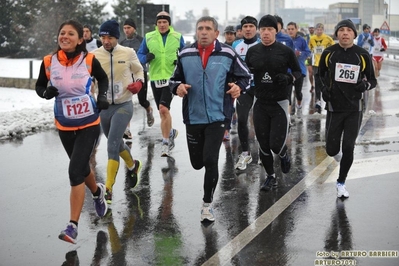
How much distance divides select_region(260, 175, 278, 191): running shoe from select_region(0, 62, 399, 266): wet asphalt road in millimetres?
105

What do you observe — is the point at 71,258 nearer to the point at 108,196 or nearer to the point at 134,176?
the point at 108,196

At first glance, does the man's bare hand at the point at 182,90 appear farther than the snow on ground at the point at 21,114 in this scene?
No

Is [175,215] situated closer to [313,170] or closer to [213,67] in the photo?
[213,67]

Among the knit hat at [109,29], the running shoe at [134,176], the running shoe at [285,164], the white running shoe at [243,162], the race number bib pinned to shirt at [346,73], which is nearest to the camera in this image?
the race number bib pinned to shirt at [346,73]

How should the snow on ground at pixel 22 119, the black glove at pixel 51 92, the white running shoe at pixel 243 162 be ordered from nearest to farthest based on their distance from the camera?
the black glove at pixel 51 92
the white running shoe at pixel 243 162
the snow on ground at pixel 22 119

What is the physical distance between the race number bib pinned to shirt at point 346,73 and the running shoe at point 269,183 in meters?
1.43

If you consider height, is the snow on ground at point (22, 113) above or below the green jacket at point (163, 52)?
below

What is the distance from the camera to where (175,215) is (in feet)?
21.1

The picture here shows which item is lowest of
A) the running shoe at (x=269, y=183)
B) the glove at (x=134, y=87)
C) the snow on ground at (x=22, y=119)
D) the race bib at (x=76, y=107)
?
the running shoe at (x=269, y=183)

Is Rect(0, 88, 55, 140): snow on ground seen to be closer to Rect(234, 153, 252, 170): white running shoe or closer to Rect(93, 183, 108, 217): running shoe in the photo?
Rect(234, 153, 252, 170): white running shoe

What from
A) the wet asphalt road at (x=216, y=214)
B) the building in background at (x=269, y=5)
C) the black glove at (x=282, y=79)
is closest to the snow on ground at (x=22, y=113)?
the wet asphalt road at (x=216, y=214)

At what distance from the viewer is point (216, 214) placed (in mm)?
6426

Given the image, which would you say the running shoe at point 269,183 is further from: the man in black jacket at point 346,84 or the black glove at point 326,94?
the black glove at point 326,94

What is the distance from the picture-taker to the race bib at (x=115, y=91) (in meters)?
7.17
